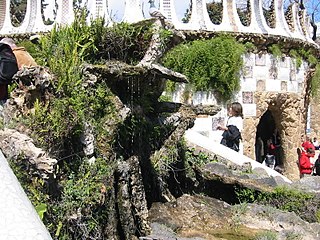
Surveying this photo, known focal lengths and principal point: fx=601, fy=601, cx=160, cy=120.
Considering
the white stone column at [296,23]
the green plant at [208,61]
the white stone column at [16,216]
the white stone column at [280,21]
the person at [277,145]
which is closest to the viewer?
the white stone column at [16,216]

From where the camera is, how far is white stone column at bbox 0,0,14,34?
469 inches

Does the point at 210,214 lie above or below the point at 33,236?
below

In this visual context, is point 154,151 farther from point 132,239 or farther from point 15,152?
point 15,152

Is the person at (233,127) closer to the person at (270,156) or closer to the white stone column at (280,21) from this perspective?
the white stone column at (280,21)

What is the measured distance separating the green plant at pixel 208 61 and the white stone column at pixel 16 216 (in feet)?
30.0

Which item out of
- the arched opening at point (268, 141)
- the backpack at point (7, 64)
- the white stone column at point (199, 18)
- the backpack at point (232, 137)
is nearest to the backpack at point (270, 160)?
the arched opening at point (268, 141)

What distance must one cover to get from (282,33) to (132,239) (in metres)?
7.69

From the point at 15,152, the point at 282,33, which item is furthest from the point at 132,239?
the point at 282,33

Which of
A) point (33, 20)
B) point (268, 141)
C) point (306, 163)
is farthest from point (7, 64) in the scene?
point (268, 141)

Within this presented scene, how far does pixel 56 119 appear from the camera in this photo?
15.3ft

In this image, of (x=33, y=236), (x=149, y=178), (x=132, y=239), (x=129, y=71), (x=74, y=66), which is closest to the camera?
(x=33, y=236)

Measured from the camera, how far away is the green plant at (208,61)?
11.1 meters

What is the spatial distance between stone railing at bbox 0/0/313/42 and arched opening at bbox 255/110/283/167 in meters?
2.34

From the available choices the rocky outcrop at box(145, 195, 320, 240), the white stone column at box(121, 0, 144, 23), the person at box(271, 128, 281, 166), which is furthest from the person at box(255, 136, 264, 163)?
the rocky outcrop at box(145, 195, 320, 240)
